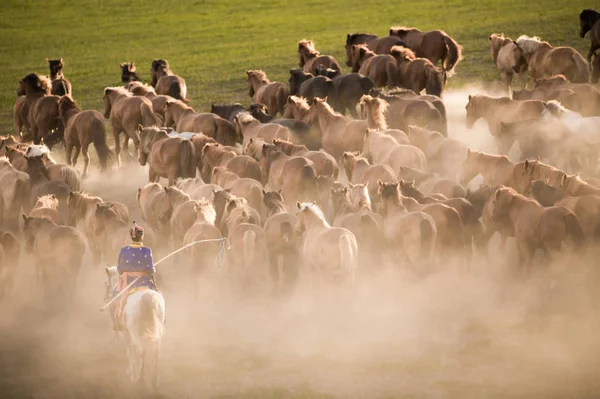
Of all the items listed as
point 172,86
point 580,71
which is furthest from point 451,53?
point 172,86

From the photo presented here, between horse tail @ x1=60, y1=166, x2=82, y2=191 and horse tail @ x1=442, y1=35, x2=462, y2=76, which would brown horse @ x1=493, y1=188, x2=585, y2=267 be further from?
horse tail @ x1=442, y1=35, x2=462, y2=76

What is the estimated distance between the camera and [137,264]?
10.8m

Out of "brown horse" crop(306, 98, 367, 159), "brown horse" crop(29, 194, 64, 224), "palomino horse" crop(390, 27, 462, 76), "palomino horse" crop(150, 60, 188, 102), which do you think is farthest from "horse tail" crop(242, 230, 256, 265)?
"palomino horse" crop(390, 27, 462, 76)

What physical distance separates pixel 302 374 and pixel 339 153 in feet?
29.4

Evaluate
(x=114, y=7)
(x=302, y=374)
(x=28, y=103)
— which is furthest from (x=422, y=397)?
(x=114, y=7)

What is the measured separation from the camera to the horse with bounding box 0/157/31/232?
16922 mm

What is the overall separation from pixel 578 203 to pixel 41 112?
13937 mm

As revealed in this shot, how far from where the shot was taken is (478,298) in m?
13.4

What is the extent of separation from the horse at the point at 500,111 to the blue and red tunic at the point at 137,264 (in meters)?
10.0

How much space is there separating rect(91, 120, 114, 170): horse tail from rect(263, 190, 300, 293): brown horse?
8.28m

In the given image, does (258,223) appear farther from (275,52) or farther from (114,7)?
(114,7)

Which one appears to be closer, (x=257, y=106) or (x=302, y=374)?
(x=302, y=374)

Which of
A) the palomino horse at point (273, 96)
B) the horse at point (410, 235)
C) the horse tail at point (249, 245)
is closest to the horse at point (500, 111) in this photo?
the palomino horse at point (273, 96)

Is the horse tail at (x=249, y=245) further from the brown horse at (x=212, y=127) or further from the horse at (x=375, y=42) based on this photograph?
the horse at (x=375, y=42)
